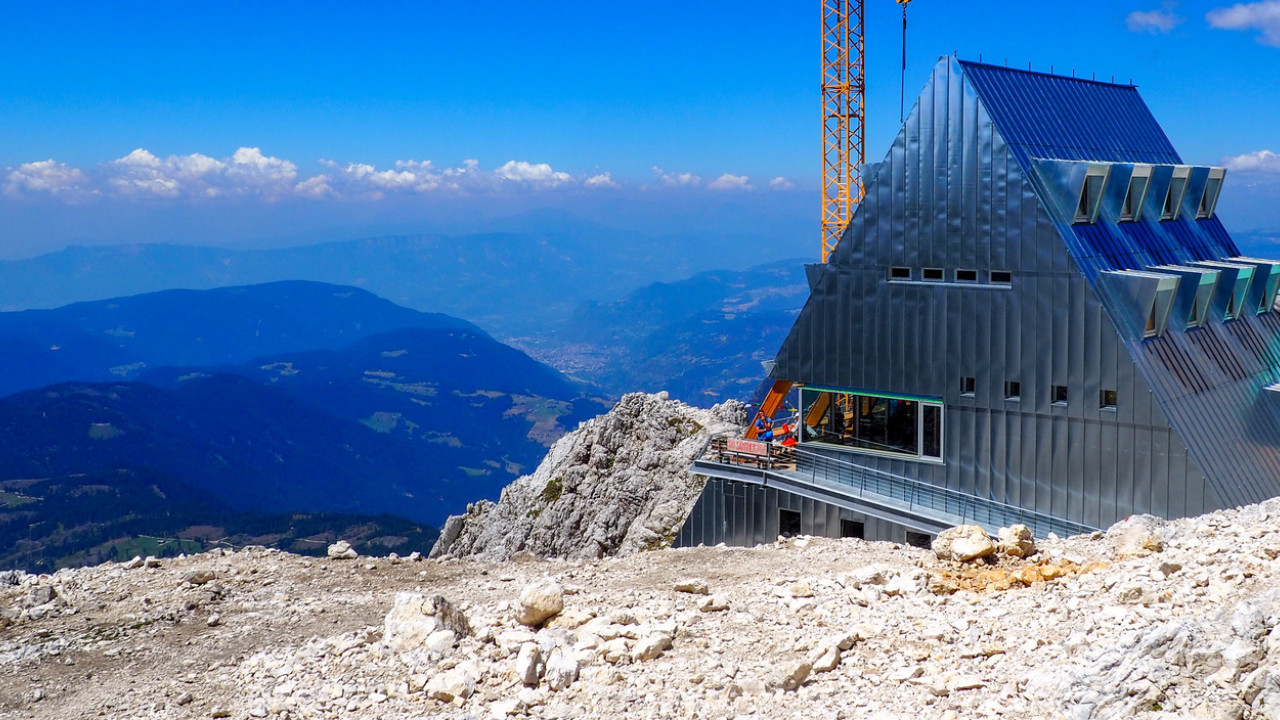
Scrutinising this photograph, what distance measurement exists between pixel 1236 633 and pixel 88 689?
13544 millimetres

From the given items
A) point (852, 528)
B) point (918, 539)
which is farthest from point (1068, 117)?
point (852, 528)

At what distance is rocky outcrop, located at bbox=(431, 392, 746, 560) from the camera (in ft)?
→ 139

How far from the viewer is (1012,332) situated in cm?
2723

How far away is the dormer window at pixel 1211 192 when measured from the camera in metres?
34.0

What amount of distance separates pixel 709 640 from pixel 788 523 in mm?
17122

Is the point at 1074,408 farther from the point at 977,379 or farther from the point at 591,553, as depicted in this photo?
the point at 591,553

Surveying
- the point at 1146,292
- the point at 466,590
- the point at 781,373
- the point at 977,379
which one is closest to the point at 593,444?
the point at 781,373

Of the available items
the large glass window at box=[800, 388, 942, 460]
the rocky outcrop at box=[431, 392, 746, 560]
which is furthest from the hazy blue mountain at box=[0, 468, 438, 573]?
the large glass window at box=[800, 388, 942, 460]

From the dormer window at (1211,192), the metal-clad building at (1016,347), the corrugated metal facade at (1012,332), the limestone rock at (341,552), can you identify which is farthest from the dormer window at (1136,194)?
the limestone rock at (341,552)

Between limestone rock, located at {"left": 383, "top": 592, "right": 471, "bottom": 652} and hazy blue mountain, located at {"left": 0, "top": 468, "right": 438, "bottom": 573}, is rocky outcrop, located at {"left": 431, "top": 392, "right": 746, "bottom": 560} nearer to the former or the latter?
limestone rock, located at {"left": 383, "top": 592, "right": 471, "bottom": 652}

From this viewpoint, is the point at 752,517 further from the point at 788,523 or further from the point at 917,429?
the point at 917,429

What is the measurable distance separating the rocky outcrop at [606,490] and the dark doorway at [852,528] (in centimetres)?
1093

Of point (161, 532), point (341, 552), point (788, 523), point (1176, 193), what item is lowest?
point (161, 532)

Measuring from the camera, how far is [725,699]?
11852mm
